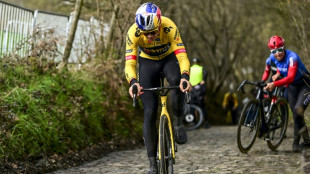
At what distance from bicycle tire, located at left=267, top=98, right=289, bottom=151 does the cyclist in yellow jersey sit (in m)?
3.36

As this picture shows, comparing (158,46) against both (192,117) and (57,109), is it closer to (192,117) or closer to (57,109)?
(57,109)

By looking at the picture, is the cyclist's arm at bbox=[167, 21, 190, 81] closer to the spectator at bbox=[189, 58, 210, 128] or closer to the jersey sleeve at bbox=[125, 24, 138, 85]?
the jersey sleeve at bbox=[125, 24, 138, 85]

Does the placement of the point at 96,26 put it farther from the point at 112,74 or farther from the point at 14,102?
the point at 14,102

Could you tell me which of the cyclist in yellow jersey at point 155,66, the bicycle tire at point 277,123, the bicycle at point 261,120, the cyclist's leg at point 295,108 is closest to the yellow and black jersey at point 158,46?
the cyclist in yellow jersey at point 155,66

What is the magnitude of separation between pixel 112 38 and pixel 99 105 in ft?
7.79

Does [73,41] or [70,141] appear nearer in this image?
[70,141]

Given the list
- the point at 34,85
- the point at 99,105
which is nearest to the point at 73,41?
the point at 99,105

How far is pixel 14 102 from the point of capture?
7832 mm

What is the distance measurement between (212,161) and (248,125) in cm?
101

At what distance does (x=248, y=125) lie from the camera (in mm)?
9000

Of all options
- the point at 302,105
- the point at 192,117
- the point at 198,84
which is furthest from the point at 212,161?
the point at 198,84

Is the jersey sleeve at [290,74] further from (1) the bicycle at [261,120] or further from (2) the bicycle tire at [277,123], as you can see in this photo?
(2) the bicycle tire at [277,123]

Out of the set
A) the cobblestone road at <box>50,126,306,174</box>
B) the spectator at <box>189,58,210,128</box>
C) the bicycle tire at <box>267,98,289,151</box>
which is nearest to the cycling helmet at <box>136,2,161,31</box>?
the cobblestone road at <box>50,126,306,174</box>

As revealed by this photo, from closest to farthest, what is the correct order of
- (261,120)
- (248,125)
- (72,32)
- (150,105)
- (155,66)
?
(150,105) < (155,66) < (248,125) < (261,120) < (72,32)
